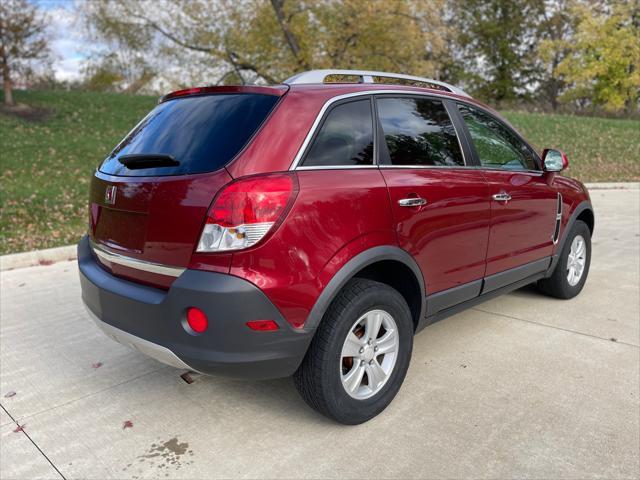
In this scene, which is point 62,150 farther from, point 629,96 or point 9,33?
point 629,96

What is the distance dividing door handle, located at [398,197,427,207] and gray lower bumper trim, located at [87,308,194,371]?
4.45 ft

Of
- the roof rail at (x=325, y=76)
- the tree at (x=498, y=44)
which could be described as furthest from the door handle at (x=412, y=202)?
the tree at (x=498, y=44)

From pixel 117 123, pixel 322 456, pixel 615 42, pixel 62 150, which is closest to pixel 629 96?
pixel 615 42

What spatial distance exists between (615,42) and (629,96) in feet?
11.7

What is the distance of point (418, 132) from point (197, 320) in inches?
67.9

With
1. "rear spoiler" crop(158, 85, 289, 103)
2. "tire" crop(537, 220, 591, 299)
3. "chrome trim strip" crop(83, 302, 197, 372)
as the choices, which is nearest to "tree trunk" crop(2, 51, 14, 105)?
"rear spoiler" crop(158, 85, 289, 103)

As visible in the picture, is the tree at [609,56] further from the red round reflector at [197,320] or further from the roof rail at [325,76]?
the red round reflector at [197,320]

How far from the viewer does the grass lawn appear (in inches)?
322

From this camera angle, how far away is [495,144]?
3904 millimetres

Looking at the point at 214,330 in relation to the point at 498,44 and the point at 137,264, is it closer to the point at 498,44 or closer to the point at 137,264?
the point at 137,264

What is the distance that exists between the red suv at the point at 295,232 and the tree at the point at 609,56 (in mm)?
33188

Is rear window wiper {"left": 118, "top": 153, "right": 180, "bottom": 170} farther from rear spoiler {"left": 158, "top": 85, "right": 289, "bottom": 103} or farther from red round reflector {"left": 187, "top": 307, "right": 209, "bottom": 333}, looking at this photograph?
red round reflector {"left": 187, "top": 307, "right": 209, "bottom": 333}

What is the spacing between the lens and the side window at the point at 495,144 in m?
3.71

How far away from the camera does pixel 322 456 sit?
2637 mm
